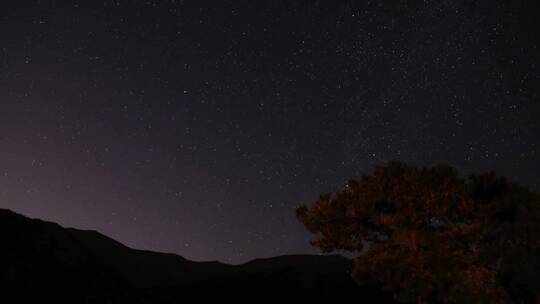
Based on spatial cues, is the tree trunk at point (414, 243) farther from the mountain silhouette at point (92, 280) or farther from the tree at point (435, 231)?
the mountain silhouette at point (92, 280)

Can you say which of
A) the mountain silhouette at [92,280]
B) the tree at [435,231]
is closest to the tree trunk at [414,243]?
the tree at [435,231]

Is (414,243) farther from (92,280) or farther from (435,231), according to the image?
(92,280)

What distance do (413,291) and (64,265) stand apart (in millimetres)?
36545

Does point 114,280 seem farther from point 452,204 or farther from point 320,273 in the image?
point 452,204

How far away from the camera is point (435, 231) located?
721 inches

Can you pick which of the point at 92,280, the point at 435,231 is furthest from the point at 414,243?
the point at 92,280

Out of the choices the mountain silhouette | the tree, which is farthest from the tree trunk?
the mountain silhouette

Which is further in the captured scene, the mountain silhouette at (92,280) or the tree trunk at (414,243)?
the mountain silhouette at (92,280)

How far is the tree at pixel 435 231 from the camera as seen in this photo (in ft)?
57.1

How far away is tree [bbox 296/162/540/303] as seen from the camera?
17406 millimetres

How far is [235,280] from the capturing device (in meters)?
53.2

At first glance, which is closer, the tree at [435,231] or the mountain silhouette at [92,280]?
the tree at [435,231]

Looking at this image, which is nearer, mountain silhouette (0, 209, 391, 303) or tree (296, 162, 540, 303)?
tree (296, 162, 540, 303)

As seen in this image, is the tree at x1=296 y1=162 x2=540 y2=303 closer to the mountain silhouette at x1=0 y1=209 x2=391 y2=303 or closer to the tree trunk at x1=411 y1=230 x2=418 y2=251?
the tree trunk at x1=411 y1=230 x2=418 y2=251
